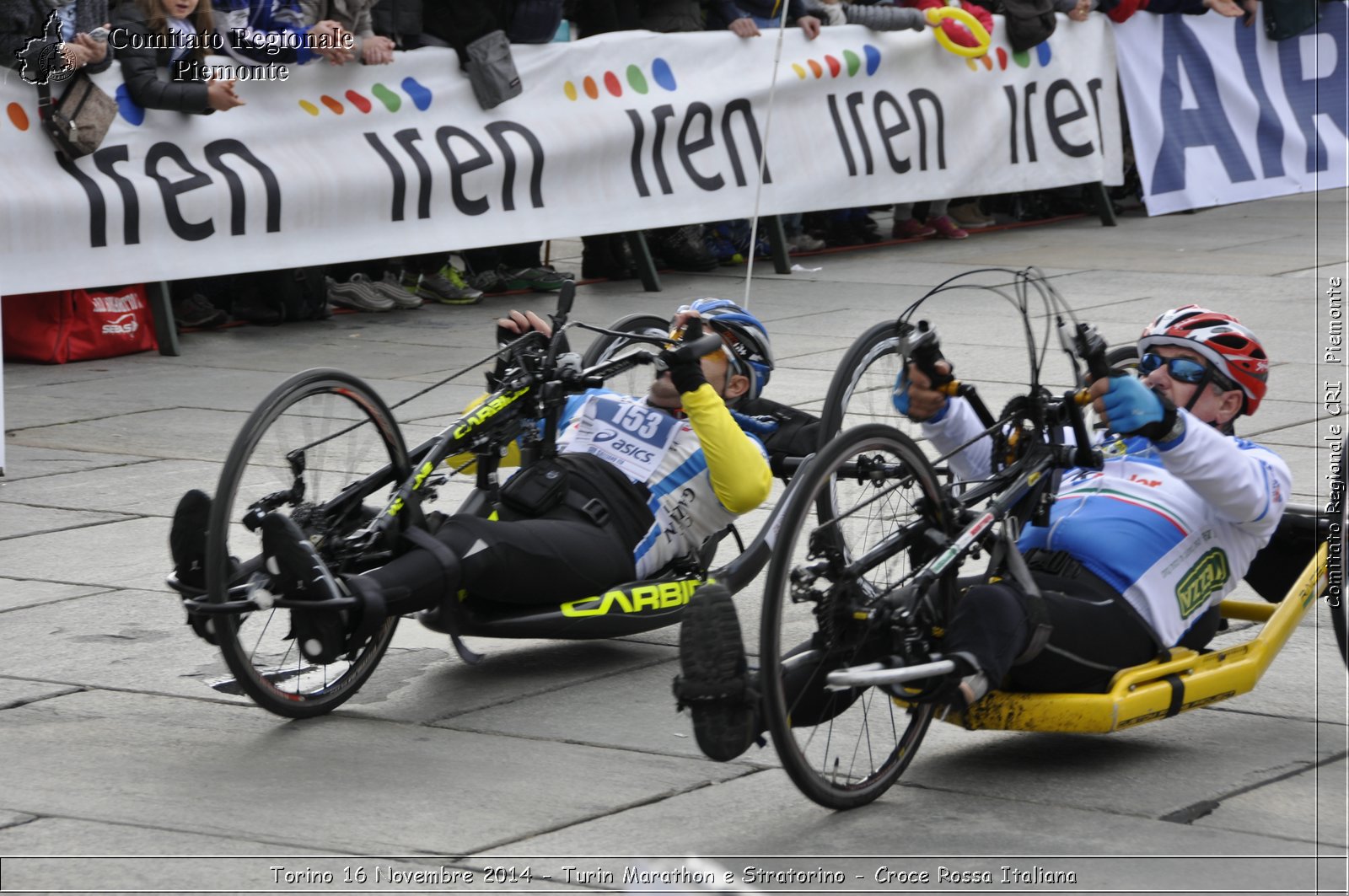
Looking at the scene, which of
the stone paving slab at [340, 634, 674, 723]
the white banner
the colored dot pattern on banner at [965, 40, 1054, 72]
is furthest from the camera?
the colored dot pattern on banner at [965, 40, 1054, 72]

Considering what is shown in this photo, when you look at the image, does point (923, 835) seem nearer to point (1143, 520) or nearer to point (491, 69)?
point (1143, 520)

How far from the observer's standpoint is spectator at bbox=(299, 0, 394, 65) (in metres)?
10.8

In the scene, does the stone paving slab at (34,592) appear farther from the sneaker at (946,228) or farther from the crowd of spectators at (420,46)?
the sneaker at (946,228)

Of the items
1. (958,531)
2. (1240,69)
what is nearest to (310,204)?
(958,531)

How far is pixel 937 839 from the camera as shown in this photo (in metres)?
4.05

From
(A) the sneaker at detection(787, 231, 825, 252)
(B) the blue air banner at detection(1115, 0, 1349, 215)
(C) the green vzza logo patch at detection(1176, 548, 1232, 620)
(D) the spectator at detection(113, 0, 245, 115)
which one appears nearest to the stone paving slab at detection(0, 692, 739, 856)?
(C) the green vzza logo patch at detection(1176, 548, 1232, 620)

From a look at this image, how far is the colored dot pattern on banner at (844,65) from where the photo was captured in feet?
43.6

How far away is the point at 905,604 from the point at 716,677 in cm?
51

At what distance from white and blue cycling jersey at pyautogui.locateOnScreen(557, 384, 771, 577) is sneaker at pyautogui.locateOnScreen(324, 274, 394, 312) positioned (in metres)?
6.35

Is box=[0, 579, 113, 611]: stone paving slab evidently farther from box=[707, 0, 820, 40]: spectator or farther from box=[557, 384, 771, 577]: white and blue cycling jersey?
box=[707, 0, 820, 40]: spectator

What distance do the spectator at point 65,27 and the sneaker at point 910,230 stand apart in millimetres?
6964

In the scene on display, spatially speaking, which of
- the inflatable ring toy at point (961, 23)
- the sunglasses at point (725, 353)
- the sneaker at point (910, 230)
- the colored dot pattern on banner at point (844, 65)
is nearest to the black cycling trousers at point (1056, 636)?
the sunglasses at point (725, 353)

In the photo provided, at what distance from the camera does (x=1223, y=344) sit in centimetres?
481

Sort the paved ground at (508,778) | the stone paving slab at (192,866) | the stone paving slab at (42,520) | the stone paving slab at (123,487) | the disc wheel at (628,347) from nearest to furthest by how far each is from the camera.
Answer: the stone paving slab at (192,866), the paved ground at (508,778), the disc wheel at (628,347), the stone paving slab at (42,520), the stone paving slab at (123,487)
